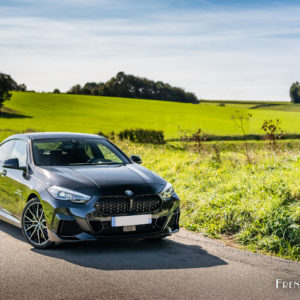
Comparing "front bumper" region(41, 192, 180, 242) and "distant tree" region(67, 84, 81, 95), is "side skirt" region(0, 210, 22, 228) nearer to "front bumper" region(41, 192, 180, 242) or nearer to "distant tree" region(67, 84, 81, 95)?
"front bumper" region(41, 192, 180, 242)

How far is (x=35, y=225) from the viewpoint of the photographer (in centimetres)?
690

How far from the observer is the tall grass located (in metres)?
7.55

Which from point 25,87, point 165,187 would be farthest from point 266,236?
point 25,87

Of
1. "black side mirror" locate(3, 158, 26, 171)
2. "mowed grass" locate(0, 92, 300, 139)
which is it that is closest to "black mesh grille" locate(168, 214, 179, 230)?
"black side mirror" locate(3, 158, 26, 171)

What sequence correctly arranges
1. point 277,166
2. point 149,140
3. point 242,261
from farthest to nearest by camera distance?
point 149,140, point 277,166, point 242,261

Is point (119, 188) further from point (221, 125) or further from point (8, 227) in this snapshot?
point (221, 125)

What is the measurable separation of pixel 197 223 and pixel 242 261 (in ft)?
8.03

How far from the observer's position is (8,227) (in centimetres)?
823

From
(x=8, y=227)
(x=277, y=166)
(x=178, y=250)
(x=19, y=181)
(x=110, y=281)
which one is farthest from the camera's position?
(x=277, y=166)

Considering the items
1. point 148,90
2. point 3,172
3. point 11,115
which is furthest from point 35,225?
point 148,90

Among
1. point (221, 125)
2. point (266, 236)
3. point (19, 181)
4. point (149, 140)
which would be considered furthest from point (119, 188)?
point (221, 125)

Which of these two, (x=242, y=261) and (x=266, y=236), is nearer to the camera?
(x=242, y=261)

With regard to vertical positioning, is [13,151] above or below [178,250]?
above

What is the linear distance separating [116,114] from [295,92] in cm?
2567
